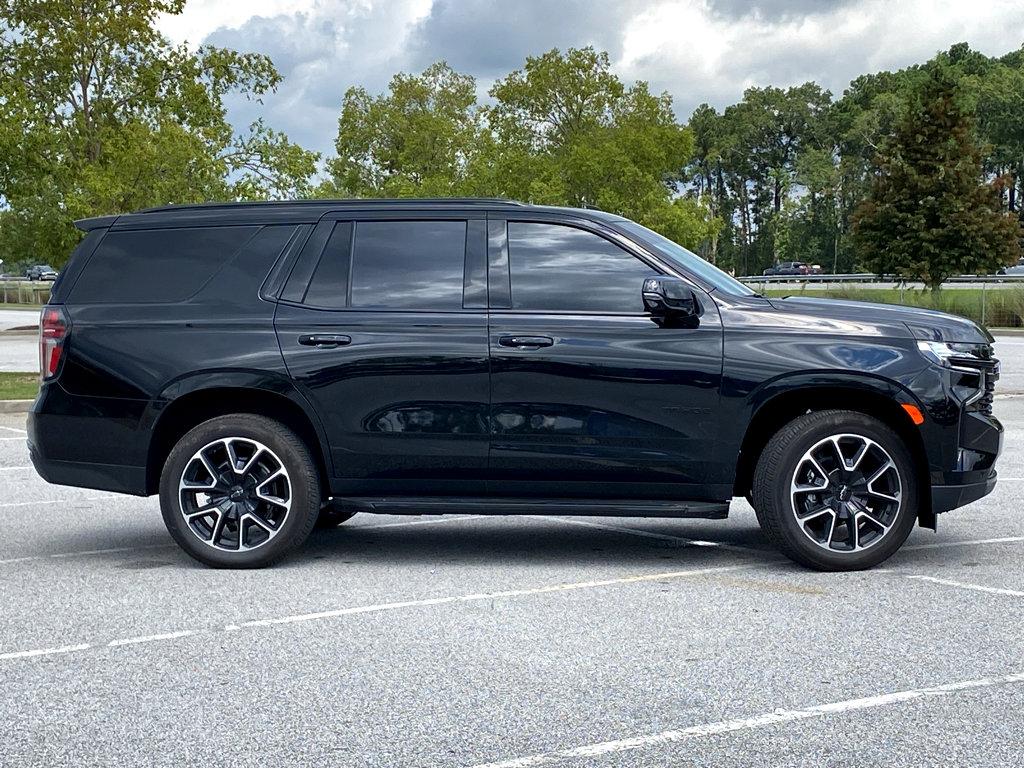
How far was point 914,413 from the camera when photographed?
6875mm

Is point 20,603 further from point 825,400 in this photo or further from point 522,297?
point 825,400

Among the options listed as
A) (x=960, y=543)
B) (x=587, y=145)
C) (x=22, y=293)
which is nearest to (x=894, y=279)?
(x=587, y=145)

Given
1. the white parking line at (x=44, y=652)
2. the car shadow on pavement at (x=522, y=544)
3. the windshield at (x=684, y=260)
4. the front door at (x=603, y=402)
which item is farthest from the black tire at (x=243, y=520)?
the windshield at (x=684, y=260)

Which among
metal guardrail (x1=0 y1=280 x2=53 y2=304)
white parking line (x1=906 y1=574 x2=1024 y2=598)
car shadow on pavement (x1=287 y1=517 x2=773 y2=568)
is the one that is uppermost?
metal guardrail (x1=0 y1=280 x2=53 y2=304)

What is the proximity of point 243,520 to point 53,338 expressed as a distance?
1.47m

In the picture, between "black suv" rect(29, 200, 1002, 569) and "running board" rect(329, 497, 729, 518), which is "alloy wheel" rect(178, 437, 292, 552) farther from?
"running board" rect(329, 497, 729, 518)

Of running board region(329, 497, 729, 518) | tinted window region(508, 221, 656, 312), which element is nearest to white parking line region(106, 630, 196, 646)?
running board region(329, 497, 729, 518)

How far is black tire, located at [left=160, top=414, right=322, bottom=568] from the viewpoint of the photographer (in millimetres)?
7109

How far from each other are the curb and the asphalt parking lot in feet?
31.7

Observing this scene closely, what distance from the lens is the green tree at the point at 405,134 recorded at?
6016cm

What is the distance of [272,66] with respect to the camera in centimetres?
3200

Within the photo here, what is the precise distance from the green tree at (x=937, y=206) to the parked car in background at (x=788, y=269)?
3328 cm

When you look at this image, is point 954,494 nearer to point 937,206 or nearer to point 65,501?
point 65,501

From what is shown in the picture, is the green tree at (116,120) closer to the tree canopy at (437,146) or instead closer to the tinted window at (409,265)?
the tree canopy at (437,146)
